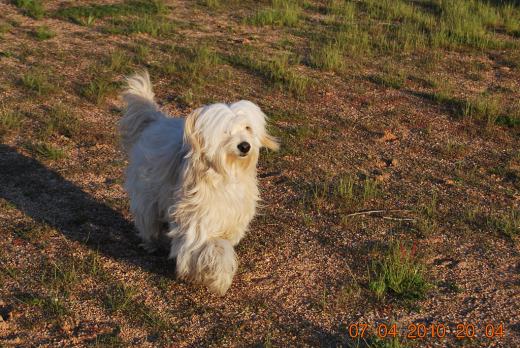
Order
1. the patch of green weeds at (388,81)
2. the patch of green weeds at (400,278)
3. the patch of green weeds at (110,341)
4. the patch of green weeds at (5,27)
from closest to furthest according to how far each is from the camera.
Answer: the patch of green weeds at (110,341)
the patch of green weeds at (400,278)
the patch of green weeds at (388,81)
the patch of green weeds at (5,27)

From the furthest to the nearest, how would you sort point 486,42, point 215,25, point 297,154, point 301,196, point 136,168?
point 215,25 < point 486,42 < point 297,154 < point 301,196 < point 136,168

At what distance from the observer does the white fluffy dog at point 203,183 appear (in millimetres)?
3840

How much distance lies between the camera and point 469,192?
230 inches

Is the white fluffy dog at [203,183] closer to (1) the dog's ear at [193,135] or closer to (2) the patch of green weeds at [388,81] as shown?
(1) the dog's ear at [193,135]

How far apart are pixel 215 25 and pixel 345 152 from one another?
6.00 m

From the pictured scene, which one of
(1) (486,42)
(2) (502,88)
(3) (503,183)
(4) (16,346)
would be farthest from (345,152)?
(1) (486,42)

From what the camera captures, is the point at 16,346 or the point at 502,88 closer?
the point at 16,346

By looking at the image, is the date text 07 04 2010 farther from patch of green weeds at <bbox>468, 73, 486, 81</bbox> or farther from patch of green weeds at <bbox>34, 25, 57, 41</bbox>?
patch of green weeds at <bbox>34, 25, 57, 41</bbox>

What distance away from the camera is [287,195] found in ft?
19.2

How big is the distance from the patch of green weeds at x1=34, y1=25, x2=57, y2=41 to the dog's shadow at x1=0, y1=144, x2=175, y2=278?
4.43 metres

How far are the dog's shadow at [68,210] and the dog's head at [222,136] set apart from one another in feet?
4.13

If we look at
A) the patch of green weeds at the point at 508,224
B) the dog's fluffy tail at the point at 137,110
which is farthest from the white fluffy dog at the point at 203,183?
the patch of green weeds at the point at 508,224

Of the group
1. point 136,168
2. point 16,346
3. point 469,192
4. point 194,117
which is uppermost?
point 194,117

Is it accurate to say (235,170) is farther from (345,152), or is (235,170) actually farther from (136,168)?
→ (345,152)
